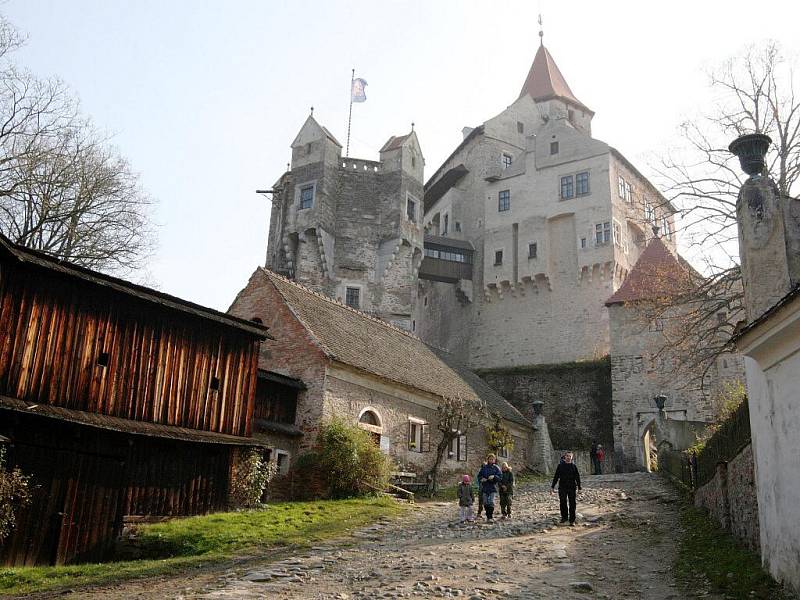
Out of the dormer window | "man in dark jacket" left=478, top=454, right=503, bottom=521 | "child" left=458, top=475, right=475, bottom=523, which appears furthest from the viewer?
the dormer window

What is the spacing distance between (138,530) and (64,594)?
18.1 feet

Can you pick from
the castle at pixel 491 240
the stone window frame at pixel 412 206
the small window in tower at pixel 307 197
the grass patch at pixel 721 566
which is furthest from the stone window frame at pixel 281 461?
the stone window frame at pixel 412 206

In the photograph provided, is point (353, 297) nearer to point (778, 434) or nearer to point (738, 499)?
point (738, 499)

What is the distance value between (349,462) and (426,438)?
6110 mm

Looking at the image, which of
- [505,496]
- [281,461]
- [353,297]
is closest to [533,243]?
[353,297]

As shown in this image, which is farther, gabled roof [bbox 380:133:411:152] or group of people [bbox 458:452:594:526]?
gabled roof [bbox 380:133:411:152]

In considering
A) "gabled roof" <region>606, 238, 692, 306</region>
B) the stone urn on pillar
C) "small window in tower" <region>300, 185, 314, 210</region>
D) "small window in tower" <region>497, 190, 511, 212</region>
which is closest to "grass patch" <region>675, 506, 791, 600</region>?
the stone urn on pillar

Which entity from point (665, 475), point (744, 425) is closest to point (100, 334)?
point (744, 425)

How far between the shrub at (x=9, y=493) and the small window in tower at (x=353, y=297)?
31.8 meters

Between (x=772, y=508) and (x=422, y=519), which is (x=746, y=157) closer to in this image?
(x=772, y=508)

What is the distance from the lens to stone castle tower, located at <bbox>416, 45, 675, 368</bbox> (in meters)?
48.7

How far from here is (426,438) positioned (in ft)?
87.7

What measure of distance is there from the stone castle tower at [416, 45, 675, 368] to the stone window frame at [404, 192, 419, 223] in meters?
4.61

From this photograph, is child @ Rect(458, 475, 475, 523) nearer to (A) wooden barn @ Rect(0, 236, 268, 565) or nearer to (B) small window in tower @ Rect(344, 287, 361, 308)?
(A) wooden barn @ Rect(0, 236, 268, 565)
